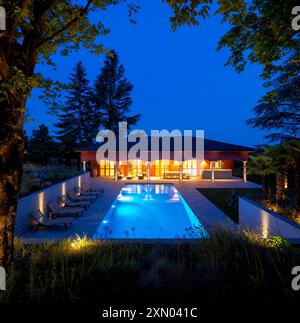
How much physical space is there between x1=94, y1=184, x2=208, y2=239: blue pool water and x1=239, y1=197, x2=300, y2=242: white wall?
1.81 m

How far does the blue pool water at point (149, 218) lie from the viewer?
8.72m

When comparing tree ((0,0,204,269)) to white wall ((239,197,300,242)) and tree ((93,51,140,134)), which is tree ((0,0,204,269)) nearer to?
white wall ((239,197,300,242))

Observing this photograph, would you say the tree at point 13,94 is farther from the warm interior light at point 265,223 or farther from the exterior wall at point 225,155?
the exterior wall at point 225,155

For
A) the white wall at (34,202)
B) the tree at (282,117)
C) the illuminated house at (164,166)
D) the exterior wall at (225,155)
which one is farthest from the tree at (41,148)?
the tree at (282,117)

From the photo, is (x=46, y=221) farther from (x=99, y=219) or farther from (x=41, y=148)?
(x=41, y=148)

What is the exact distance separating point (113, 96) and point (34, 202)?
103 feet

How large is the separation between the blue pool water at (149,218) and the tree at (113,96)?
2093cm

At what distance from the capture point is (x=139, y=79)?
188 metres

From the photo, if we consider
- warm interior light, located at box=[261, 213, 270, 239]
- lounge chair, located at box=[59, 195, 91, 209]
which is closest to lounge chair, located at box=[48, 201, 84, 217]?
lounge chair, located at box=[59, 195, 91, 209]

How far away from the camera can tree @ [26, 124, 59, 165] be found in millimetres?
30719

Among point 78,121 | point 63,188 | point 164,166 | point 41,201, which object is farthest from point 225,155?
point 78,121

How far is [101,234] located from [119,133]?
29809 millimetres

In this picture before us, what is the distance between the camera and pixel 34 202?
922 cm
